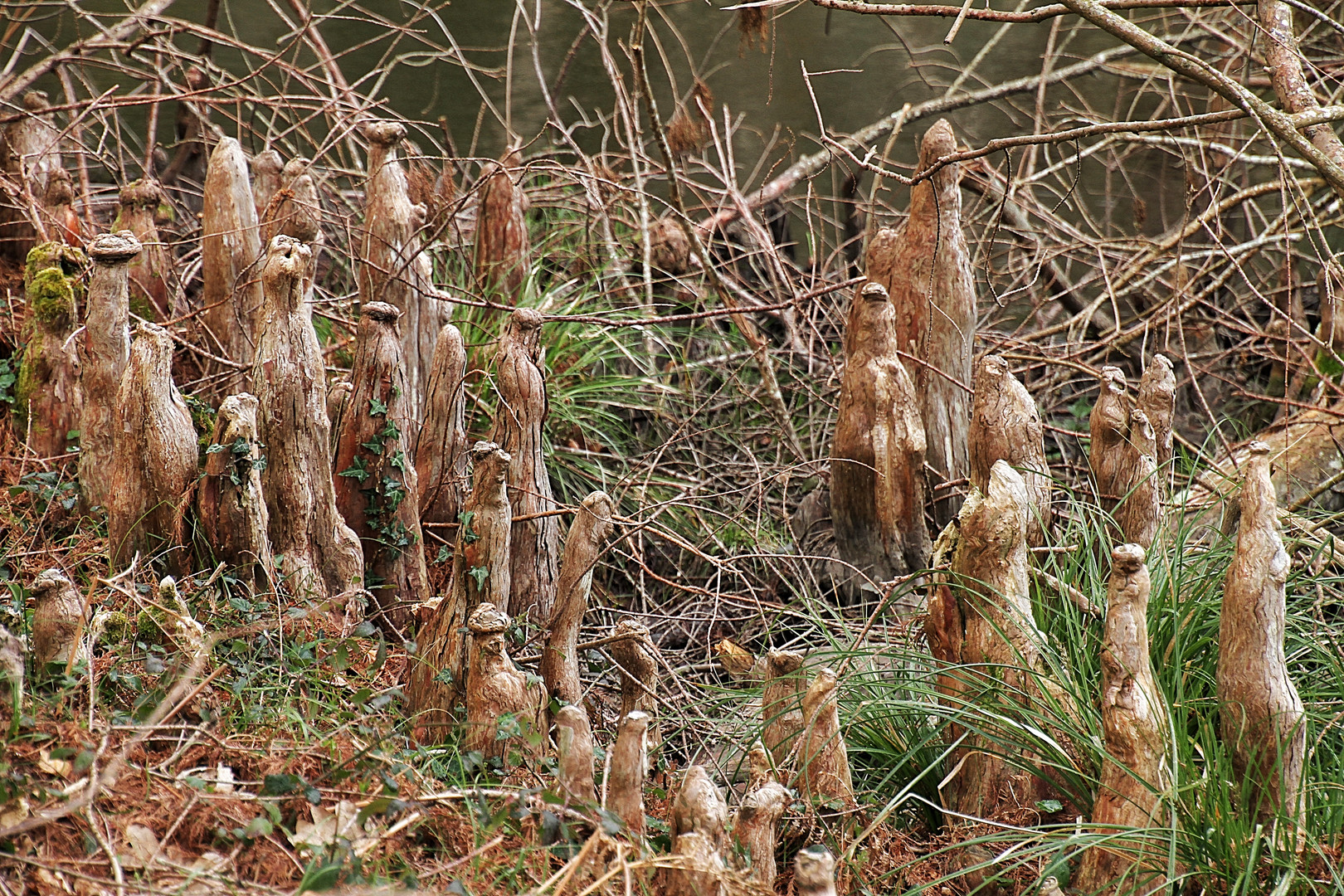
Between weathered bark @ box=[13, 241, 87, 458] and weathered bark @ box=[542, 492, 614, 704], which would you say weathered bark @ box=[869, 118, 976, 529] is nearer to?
weathered bark @ box=[542, 492, 614, 704]

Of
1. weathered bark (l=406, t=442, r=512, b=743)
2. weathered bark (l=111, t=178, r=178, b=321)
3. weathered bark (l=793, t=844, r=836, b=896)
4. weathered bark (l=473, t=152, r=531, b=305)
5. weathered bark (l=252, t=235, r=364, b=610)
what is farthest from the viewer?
weathered bark (l=473, t=152, r=531, b=305)

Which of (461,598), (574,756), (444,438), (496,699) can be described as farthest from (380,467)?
(574,756)

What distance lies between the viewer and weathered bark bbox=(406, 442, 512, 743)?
2.54 metres

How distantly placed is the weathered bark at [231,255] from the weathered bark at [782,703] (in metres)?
2.03

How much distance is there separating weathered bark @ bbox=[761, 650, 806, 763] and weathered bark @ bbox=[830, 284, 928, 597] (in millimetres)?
Answer: 1170

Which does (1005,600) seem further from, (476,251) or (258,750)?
(476,251)

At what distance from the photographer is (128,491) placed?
2.77 m

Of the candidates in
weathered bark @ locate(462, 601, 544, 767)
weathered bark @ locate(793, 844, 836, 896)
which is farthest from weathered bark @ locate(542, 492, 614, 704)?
weathered bark @ locate(793, 844, 836, 896)

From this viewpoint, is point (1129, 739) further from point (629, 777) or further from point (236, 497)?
point (236, 497)

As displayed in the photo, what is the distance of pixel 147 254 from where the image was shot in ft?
12.6

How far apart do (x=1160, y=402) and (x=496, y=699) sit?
6.07 feet

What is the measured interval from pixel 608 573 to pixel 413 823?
2.17 metres

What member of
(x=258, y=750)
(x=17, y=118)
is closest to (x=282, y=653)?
(x=258, y=750)

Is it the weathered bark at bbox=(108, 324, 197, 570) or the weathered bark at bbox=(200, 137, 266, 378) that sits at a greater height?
the weathered bark at bbox=(200, 137, 266, 378)
